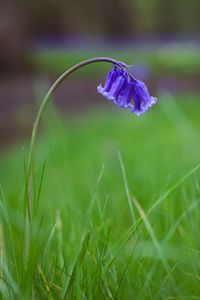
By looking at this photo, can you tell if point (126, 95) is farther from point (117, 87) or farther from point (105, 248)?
point (105, 248)

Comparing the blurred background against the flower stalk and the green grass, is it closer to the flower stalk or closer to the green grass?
the green grass

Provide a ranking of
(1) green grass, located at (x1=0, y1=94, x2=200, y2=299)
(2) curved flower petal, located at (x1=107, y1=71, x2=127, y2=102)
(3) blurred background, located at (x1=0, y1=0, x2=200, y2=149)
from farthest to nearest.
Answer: (3) blurred background, located at (x1=0, y1=0, x2=200, y2=149) < (2) curved flower petal, located at (x1=107, y1=71, x2=127, y2=102) < (1) green grass, located at (x1=0, y1=94, x2=200, y2=299)

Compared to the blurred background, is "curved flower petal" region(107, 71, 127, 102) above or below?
below

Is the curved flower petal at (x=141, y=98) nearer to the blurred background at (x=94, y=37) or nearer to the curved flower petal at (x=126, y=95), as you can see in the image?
the curved flower petal at (x=126, y=95)

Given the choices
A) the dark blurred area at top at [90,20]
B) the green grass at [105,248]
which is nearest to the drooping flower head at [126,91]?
the green grass at [105,248]

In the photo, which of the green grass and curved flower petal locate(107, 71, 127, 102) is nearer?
the green grass

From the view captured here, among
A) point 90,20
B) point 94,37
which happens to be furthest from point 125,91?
point 94,37

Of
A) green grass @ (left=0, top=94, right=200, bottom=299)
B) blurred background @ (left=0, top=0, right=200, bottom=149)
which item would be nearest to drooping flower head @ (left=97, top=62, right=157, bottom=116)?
green grass @ (left=0, top=94, right=200, bottom=299)

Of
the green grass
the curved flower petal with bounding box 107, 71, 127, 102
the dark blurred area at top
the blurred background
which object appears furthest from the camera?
the dark blurred area at top
